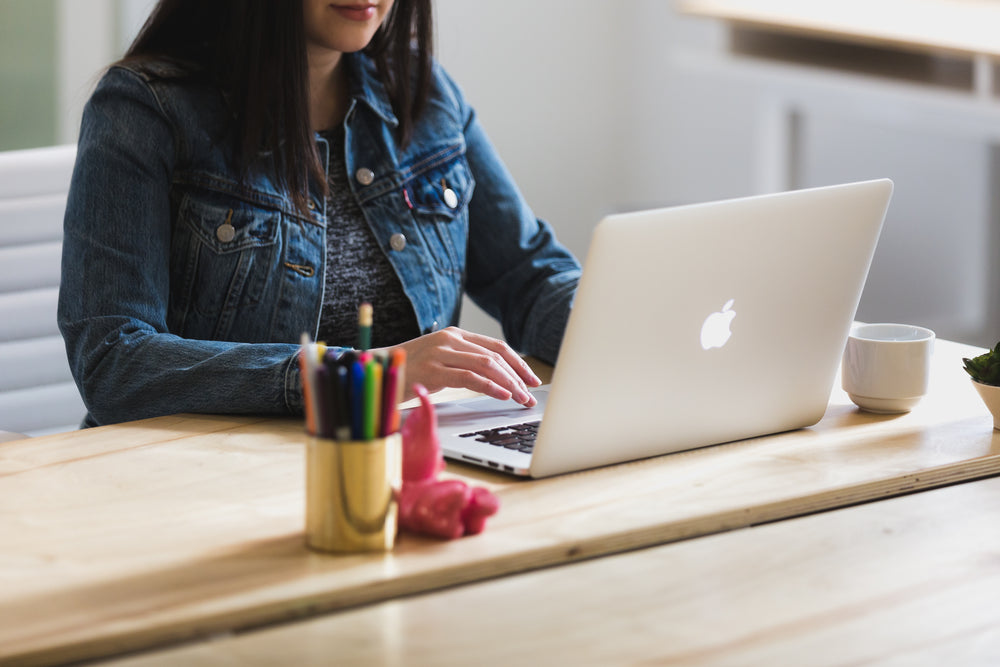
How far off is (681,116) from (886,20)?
103cm

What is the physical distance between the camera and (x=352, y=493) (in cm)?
99

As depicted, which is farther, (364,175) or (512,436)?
(364,175)

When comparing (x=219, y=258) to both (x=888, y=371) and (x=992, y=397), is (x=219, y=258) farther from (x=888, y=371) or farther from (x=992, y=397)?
(x=992, y=397)

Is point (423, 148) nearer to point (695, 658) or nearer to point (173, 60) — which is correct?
point (173, 60)

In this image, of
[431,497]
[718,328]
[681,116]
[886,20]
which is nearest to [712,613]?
[431,497]

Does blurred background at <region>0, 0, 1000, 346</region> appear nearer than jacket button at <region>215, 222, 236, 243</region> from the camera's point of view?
No

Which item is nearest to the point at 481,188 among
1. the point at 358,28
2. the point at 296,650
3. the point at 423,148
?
the point at 423,148

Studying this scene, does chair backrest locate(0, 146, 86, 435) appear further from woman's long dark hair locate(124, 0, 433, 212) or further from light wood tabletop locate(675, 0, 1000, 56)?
light wood tabletop locate(675, 0, 1000, 56)

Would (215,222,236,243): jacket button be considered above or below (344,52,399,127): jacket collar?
below

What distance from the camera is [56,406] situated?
193 centimetres

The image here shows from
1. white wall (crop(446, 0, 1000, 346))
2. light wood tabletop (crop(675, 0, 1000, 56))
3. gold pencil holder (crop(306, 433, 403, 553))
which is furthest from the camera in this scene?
white wall (crop(446, 0, 1000, 346))

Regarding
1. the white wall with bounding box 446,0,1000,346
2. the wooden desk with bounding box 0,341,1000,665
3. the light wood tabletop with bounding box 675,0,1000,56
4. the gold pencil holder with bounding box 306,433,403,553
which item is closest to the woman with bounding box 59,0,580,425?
the wooden desk with bounding box 0,341,1000,665

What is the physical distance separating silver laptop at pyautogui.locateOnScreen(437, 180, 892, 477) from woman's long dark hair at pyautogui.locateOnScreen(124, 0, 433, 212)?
468 mm

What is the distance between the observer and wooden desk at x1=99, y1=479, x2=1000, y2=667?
868 millimetres
